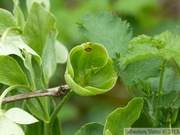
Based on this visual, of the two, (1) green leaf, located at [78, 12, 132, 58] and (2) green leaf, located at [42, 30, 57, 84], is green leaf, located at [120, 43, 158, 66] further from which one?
(2) green leaf, located at [42, 30, 57, 84]

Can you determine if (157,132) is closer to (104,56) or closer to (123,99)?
(104,56)

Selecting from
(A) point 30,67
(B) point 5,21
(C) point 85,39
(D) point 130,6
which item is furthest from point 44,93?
(D) point 130,6

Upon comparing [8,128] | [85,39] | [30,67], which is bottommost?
[8,128]

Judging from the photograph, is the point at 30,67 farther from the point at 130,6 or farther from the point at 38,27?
the point at 130,6

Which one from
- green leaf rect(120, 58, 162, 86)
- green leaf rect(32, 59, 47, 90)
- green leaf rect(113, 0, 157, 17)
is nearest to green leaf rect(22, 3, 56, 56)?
green leaf rect(32, 59, 47, 90)

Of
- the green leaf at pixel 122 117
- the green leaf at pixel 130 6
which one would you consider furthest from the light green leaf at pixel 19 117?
the green leaf at pixel 130 6

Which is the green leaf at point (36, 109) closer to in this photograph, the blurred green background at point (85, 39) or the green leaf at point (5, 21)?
the green leaf at point (5, 21)

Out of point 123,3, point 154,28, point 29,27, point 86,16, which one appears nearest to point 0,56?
point 29,27
